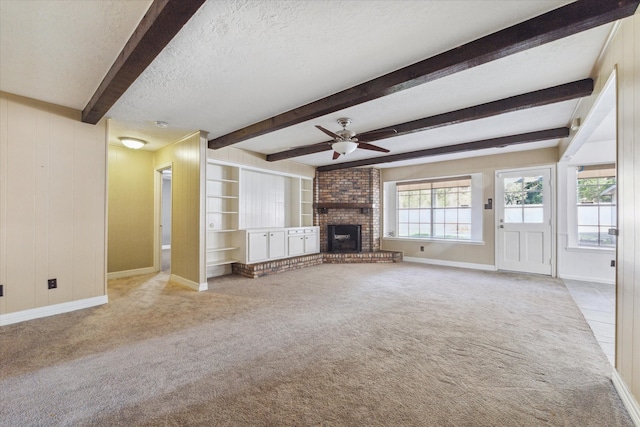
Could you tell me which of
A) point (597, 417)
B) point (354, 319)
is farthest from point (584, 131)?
point (354, 319)

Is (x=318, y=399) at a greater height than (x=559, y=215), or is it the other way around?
(x=559, y=215)

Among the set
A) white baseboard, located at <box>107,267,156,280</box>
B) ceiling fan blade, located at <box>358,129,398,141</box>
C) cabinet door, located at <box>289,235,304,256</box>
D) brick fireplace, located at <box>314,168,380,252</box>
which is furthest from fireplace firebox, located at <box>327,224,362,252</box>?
white baseboard, located at <box>107,267,156,280</box>

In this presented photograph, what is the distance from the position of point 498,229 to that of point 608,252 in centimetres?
161

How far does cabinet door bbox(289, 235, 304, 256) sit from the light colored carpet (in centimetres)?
240

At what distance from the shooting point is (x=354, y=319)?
3.10 meters

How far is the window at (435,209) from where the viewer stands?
250 inches

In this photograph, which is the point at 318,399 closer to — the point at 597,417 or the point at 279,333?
the point at 279,333

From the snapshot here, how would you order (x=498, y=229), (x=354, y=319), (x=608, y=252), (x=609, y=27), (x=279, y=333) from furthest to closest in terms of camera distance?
(x=498, y=229), (x=608, y=252), (x=354, y=319), (x=279, y=333), (x=609, y=27)

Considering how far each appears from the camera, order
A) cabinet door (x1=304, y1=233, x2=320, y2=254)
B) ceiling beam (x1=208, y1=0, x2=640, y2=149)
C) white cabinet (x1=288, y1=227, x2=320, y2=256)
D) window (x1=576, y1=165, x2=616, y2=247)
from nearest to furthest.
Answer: ceiling beam (x1=208, y1=0, x2=640, y2=149), window (x1=576, y1=165, x2=616, y2=247), white cabinet (x1=288, y1=227, x2=320, y2=256), cabinet door (x1=304, y1=233, x2=320, y2=254)

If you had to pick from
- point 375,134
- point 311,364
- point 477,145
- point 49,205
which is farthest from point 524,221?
point 49,205

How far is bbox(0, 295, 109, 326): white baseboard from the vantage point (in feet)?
9.86

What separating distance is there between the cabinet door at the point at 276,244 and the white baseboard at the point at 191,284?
5.21ft

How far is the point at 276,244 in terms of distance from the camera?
19.4 ft

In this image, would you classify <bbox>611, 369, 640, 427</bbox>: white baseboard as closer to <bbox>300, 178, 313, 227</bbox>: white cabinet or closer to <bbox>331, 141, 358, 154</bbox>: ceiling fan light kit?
<bbox>331, 141, 358, 154</bbox>: ceiling fan light kit
